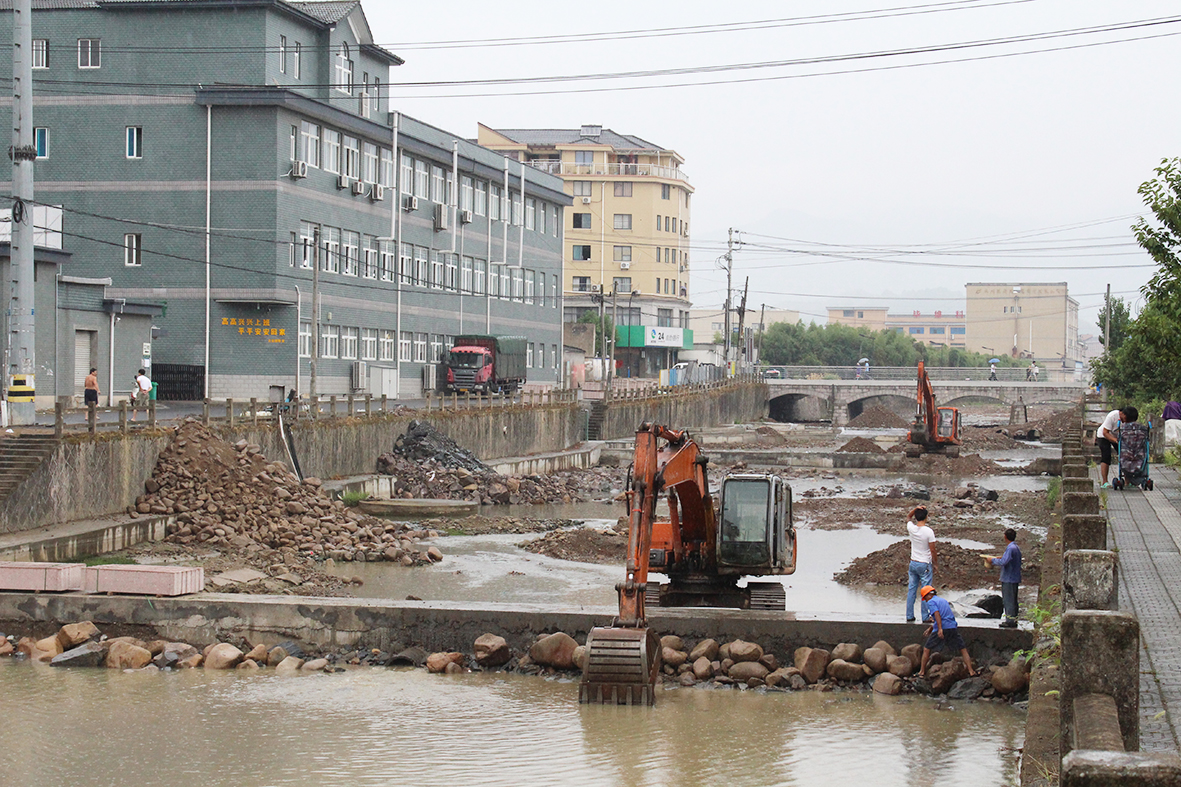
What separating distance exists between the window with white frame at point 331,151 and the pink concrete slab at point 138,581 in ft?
117

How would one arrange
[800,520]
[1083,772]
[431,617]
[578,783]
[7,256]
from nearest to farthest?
[1083,772], [578,783], [431,617], [7,256], [800,520]

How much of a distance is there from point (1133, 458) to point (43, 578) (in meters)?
Result: 18.9

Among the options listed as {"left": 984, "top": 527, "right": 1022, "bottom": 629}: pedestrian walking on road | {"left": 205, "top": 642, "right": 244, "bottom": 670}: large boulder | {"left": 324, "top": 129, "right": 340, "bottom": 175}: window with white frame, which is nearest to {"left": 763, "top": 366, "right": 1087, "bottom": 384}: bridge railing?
{"left": 324, "top": 129, "right": 340, "bottom": 175}: window with white frame

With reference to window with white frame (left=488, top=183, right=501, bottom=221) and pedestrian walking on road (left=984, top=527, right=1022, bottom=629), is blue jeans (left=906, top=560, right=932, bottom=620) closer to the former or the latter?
pedestrian walking on road (left=984, top=527, right=1022, bottom=629)

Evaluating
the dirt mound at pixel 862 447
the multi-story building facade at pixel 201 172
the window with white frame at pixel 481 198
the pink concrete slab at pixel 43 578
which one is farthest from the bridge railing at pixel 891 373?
the pink concrete slab at pixel 43 578

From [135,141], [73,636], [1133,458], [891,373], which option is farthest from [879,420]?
[73,636]

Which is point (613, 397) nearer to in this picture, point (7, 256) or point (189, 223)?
point (189, 223)

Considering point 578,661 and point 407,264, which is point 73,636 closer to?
point 578,661

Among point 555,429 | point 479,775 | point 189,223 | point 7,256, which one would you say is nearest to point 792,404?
point 555,429

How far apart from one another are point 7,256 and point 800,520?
73.7ft

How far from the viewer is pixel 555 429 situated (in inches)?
2206

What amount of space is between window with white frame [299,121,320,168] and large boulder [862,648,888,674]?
3847 cm

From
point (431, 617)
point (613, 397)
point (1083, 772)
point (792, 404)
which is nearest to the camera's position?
point (1083, 772)

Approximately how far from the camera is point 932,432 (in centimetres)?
5725
